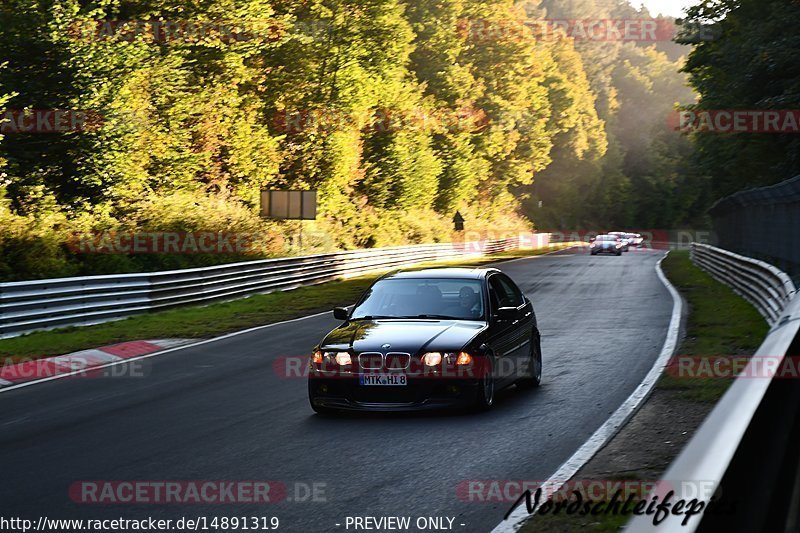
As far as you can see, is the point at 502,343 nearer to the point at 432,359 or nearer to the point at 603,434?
the point at 432,359

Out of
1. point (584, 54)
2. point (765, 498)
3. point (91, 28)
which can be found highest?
point (584, 54)

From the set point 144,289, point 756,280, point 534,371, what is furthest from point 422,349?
point 756,280

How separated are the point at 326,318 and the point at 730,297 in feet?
32.4

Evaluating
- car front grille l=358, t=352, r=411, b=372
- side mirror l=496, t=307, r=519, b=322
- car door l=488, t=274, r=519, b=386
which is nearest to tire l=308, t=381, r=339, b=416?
car front grille l=358, t=352, r=411, b=372

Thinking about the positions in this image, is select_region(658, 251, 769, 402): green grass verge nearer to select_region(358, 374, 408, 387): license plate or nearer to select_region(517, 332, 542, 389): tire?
select_region(517, 332, 542, 389): tire

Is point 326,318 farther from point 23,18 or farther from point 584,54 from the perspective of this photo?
point 584,54

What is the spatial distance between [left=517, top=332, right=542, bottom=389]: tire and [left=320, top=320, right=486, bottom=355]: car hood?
134 centimetres

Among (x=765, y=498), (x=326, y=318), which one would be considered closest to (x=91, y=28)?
(x=326, y=318)

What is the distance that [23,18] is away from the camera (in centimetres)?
2866

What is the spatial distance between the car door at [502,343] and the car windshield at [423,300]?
0.59 feet

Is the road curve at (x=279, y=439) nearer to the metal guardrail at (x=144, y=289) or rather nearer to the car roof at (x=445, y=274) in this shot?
the car roof at (x=445, y=274)

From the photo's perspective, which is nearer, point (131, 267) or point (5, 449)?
point (5, 449)

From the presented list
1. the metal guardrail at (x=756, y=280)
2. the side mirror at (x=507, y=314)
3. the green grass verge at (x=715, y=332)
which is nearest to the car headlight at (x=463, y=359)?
the side mirror at (x=507, y=314)

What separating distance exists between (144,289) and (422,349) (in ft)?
42.6
